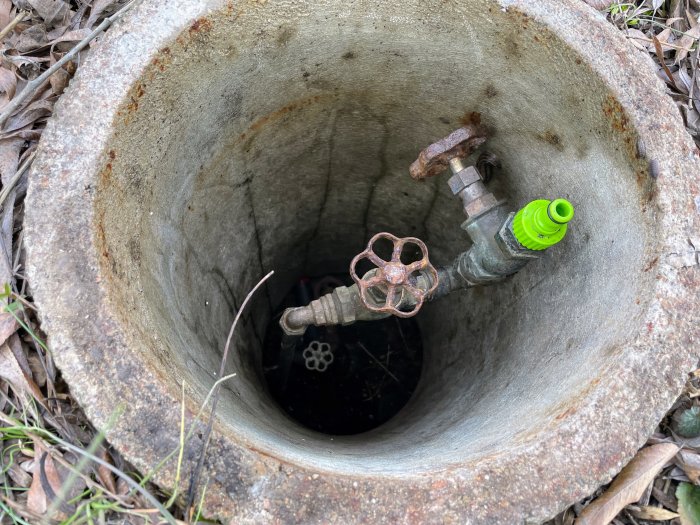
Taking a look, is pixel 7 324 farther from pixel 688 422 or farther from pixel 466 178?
pixel 688 422

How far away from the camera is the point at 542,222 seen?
4.23 ft

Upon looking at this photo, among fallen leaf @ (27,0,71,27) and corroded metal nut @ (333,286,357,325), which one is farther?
corroded metal nut @ (333,286,357,325)

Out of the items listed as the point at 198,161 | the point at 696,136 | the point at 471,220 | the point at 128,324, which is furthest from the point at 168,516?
the point at 696,136

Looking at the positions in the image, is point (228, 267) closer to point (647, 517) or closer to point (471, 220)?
point (471, 220)

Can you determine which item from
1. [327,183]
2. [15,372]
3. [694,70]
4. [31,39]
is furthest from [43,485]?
[694,70]

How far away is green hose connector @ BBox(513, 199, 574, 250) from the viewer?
1.24 m

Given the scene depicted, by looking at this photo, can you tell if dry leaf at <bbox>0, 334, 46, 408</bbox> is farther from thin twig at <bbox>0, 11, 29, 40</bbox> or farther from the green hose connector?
the green hose connector

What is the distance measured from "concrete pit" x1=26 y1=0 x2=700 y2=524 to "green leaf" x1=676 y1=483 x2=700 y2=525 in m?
0.34

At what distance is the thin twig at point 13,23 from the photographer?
57.6 inches

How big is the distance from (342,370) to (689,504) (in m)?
1.52

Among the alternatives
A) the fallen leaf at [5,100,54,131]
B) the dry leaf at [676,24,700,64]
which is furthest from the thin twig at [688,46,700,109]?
the fallen leaf at [5,100,54,131]

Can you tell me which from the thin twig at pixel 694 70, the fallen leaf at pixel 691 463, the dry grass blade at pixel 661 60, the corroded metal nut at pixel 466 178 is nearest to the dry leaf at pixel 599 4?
the dry grass blade at pixel 661 60

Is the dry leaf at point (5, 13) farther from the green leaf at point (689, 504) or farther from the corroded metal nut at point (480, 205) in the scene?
the green leaf at point (689, 504)

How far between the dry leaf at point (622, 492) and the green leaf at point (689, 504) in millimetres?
116
